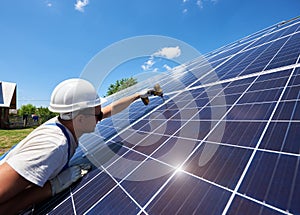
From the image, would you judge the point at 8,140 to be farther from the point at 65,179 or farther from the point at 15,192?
the point at 15,192

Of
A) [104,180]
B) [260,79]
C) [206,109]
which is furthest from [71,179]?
[260,79]

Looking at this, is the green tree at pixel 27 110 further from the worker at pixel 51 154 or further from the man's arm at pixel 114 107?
the worker at pixel 51 154

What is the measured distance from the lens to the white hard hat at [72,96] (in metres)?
2.49

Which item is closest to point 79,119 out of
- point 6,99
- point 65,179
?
point 65,179

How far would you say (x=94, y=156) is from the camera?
124 inches

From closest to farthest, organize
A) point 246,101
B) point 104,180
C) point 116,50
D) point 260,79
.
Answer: point 104,180, point 246,101, point 260,79, point 116,50

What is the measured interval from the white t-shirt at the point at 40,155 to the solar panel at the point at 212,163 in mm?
496

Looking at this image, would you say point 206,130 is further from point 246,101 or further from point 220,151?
point 246,101

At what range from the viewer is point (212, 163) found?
5.68 ft

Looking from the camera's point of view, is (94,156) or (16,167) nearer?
(16,167)

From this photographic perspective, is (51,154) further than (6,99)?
No

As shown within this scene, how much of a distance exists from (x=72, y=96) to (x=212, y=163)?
2.08 meters

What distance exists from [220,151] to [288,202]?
0.78 meters

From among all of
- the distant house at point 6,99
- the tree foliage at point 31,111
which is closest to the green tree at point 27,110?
the tree foliage at point 31,111
